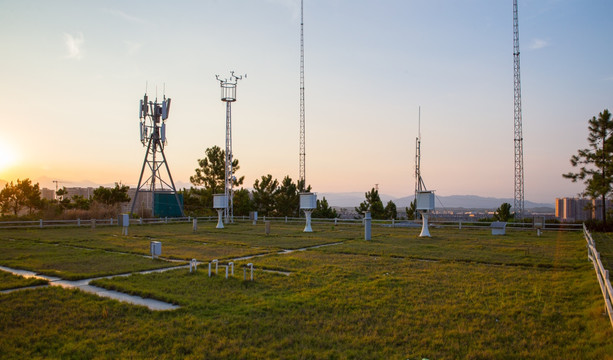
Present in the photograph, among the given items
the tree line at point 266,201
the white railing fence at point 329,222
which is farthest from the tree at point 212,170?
the white railing fence at point 329,222

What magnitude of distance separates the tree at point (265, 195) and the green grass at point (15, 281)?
3545 cm

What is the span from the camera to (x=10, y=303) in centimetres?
812

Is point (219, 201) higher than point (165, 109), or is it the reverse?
point (165, 109)

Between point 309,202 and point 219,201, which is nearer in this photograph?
point 309,202

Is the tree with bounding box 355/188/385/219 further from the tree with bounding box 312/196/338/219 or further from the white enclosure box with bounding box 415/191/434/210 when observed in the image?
the white enclosure box with bounding box 415/191/434/210

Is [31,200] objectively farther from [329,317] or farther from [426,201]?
[329,317]

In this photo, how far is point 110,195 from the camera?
140 feet

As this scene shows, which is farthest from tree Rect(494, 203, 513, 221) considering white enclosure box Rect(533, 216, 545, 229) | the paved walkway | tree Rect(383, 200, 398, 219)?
the paved walkway

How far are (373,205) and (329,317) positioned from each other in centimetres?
Result: 3771

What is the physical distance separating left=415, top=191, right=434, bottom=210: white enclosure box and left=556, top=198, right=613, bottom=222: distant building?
14456 millimetres

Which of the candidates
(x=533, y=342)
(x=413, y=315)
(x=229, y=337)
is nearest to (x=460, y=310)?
(x=413, y=315)

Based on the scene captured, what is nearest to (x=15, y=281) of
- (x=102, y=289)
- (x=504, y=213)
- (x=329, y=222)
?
(x=102, y=289)

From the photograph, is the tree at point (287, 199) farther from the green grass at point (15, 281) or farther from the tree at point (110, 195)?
the green grass at point (15, 281)

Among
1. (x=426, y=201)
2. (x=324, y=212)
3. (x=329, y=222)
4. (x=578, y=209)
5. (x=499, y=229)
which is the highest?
(x=426, y=201)
